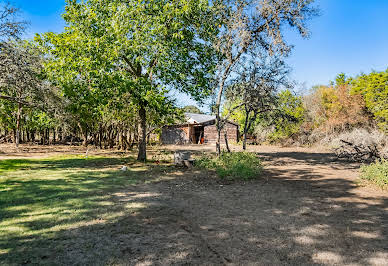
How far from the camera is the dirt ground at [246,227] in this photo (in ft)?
12.0

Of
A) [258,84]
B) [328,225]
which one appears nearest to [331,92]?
[258,84]

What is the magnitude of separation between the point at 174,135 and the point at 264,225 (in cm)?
3588

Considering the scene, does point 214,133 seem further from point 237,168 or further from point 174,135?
point 237,168

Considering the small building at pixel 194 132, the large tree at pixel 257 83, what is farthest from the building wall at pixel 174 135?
the large tree at pixel 257 83

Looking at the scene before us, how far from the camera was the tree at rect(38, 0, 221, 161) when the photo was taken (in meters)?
11.5

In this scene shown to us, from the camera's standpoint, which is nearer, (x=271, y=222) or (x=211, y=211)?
(x=271, y=222)

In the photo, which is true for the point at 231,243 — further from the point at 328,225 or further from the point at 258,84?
the point at 258,84

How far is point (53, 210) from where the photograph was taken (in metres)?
5.57

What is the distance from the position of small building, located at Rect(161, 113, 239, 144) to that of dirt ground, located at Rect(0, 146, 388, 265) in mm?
31001

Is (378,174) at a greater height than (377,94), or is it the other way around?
(377,94)

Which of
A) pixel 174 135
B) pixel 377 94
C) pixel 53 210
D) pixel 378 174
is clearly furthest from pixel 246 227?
pixel 174 135

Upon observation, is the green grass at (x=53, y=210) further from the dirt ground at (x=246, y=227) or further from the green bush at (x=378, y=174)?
the green bush at (x=378, y=174)

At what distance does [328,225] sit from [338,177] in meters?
6.35

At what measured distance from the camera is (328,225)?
16.4 ft
